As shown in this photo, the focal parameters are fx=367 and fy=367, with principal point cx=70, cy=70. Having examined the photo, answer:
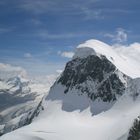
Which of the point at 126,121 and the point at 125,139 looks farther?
the point at 126,121

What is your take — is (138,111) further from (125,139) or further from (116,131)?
(125,139)

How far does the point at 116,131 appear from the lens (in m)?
193

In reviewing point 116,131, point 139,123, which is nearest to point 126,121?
point 116,131

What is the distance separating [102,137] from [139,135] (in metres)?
35.8

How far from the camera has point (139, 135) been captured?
166625 mm

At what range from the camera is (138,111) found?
7835 inches

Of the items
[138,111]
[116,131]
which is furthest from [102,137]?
[138,111]

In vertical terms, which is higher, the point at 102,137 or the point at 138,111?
the point at 138,111

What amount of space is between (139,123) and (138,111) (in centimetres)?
2365

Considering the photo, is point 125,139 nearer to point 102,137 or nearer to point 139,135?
point 139,135

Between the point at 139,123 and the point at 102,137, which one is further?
the point at 102,137

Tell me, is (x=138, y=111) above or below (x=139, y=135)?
above

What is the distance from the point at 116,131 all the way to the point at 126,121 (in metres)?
8.35

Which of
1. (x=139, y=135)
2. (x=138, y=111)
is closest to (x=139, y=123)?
(x=139, y=135)
